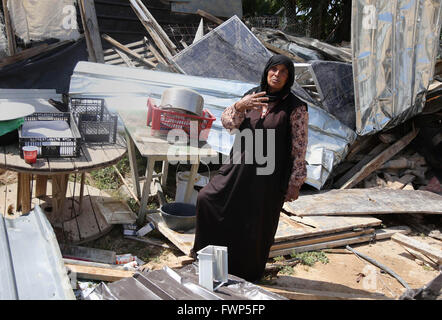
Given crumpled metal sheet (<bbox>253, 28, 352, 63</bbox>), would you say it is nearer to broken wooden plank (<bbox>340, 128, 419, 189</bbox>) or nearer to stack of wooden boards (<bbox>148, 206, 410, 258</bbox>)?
broken wooden plank (<bbox>340, 128, 419, 189</bbox>)

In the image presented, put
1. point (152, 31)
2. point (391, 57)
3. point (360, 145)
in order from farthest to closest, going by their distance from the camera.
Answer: point (152, 31), point (360, 145), point (391, 57)

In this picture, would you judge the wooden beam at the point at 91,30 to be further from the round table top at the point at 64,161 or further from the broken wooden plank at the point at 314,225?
the broken wooden plank at the point at 314,225

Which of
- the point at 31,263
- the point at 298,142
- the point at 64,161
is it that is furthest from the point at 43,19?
the point at 31,263

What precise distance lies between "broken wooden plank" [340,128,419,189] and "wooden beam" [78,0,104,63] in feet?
15.9

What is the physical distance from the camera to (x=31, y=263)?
1993mm

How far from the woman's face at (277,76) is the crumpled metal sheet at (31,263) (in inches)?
72.8

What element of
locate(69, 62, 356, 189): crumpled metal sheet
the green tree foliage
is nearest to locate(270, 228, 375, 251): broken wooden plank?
locate(69, 62, 356, 189): crumpled metal sheet

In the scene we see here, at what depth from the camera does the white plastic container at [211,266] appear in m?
2.05

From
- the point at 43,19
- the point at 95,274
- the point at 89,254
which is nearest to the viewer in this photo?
the point at 95,274

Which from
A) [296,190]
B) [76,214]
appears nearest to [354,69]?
[296,190]

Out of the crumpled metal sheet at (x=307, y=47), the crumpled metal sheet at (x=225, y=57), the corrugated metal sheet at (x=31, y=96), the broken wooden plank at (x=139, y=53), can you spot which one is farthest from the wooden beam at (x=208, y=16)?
the corrugated metal sheet at (x=31, y=96)

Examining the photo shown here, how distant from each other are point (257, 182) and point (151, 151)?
1245mm

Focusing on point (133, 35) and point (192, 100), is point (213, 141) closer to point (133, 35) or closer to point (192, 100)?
point (192, 100)

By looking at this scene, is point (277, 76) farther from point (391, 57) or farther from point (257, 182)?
point (391, 57)
